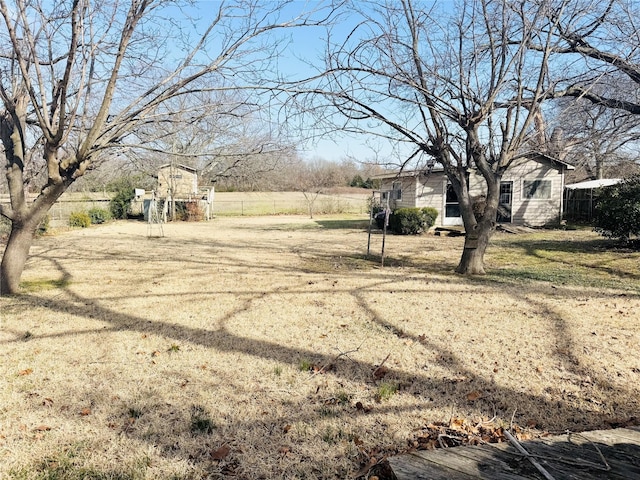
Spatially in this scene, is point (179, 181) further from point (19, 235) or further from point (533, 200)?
point (19, 235)

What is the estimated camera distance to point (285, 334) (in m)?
4.64

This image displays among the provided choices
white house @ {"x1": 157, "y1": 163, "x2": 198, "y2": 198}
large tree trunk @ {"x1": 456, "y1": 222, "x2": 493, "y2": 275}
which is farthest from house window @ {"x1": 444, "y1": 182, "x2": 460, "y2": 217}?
white house @ {"x1": 157, "y1": 163, "x2": 198, "y2": 198}

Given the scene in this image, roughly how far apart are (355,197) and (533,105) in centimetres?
3139

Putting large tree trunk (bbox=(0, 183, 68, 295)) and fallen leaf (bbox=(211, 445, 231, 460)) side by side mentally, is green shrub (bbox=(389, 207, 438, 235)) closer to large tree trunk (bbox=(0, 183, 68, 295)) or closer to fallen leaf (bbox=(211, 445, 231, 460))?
large tree trunk (bbox=(0, 183, 68, 295))

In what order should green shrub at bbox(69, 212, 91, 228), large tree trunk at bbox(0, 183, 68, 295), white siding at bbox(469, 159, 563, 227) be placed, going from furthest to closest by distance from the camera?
1. green shrub at bbox(69, 212, 91, 228)
2. white siding at bbox(469, 159, 563, 227)
3. large tree trunk at bbox(0, 183, 68, 295)

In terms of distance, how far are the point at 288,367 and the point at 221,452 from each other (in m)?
1.30

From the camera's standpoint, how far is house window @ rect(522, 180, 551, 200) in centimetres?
1889

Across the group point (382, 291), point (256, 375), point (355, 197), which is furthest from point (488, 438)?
point (355, 197)

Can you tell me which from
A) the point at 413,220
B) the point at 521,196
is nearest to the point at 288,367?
the point at 413,220

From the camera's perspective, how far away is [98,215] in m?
24.2

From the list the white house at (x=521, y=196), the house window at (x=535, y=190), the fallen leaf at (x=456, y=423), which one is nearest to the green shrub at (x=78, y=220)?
the white house at (x=521, y=196)

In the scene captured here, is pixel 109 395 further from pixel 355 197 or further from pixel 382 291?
pixel 355 197

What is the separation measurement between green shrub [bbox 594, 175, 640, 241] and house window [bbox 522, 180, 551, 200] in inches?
297

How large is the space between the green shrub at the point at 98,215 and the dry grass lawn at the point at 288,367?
708 inches
